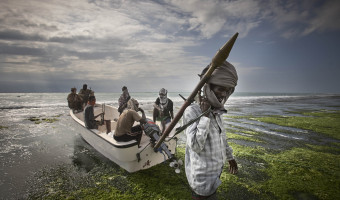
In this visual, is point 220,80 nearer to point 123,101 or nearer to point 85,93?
point 123,101

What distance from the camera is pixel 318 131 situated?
10.6 m

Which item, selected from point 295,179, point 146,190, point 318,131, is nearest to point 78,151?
point 146,190

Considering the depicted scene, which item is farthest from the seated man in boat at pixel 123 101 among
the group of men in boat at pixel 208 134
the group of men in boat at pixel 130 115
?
the group of men in boat at pixel 208 134

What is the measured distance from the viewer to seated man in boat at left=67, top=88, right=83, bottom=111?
1046 cm

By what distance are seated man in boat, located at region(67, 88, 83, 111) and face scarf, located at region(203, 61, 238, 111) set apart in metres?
11.1

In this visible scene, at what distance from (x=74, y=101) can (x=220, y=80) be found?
11.2m

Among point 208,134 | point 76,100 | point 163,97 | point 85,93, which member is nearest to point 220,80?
point 208,134

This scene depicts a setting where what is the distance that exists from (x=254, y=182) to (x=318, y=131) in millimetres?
9532

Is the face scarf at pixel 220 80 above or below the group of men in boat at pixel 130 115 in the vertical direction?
above

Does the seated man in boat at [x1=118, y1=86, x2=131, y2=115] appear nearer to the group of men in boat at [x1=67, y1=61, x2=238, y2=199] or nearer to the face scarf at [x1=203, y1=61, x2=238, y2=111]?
the group of men in boat at [x1=67, y1=61, x2=238, y2=199]

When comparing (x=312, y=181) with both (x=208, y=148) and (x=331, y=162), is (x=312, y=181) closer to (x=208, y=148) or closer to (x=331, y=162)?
(x=331, y=162)

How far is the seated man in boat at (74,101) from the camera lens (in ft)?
34.3

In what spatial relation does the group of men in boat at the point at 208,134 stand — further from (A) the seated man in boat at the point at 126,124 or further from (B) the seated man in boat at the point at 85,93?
(B) the seated man in boat at the point at 85,93

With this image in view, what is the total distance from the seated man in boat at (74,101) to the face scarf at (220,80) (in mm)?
11059
